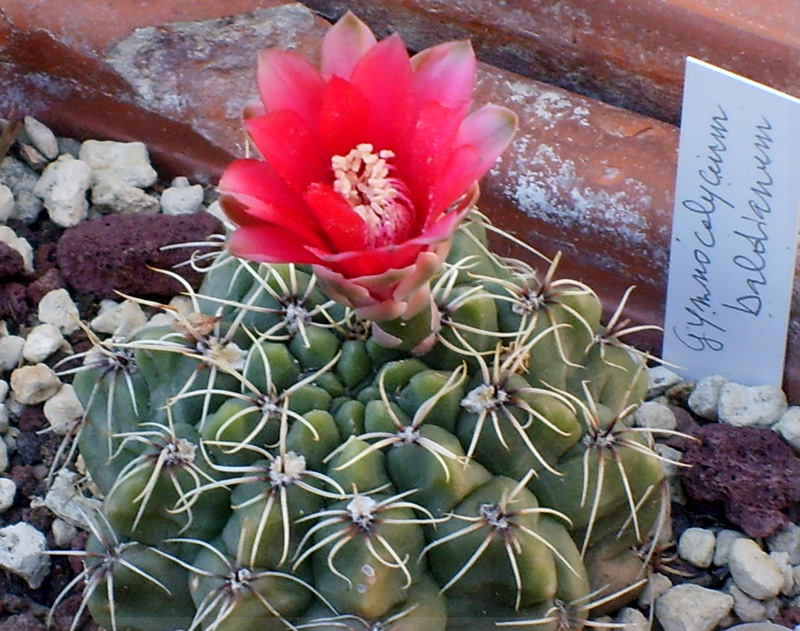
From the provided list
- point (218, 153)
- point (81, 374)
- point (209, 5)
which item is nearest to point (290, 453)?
point (81, 374)

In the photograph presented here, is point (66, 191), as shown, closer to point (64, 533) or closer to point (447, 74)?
point (64, 533)

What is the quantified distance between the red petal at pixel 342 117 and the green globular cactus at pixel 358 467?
205mm

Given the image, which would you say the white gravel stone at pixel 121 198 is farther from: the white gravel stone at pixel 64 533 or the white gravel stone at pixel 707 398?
the white gravel stone at pixel 707 398

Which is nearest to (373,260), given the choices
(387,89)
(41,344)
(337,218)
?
(337,218)

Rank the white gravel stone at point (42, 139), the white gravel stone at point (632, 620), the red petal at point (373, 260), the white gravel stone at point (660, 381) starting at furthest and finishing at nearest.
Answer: the white gravel stone at point (42, 139)
the white gravel stone at point (660, 381)
the white gravel stone at point (632, 620)
the red petal at point (373, 260)

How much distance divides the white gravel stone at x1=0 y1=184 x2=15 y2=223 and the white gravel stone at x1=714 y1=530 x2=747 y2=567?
1.09 m

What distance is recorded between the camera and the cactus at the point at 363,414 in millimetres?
776

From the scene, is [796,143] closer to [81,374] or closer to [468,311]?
[468,311]

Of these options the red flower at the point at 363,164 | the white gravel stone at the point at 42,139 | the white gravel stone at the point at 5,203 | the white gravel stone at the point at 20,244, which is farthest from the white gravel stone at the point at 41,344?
the red flower at the point at 363,164

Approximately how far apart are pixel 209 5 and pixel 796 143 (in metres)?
0.92

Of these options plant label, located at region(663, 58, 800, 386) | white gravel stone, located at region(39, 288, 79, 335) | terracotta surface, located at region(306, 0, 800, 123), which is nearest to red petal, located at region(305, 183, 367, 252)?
plant label, located at region(663, 58, 800, 386)

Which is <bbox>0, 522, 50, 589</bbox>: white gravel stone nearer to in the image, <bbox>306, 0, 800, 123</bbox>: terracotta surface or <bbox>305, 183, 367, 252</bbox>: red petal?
<bbox>305, 183, 367, 252</bbox>: red petal

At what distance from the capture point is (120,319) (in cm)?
142

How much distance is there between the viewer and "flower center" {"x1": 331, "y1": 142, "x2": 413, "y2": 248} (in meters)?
0.78
